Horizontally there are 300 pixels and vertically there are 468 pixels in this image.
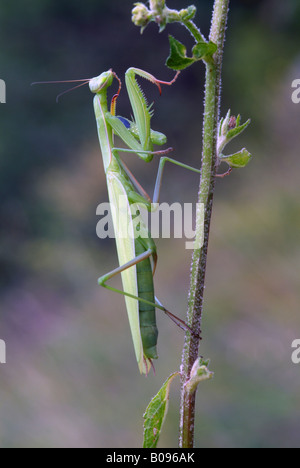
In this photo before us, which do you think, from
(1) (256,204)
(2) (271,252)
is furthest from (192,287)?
(1) (256,204)

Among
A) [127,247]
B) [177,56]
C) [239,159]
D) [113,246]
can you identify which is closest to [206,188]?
[239,159]

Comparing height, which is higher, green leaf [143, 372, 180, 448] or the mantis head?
the mantis head

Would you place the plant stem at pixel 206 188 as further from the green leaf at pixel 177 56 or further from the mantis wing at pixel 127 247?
the mantis wing at pixel 127 247

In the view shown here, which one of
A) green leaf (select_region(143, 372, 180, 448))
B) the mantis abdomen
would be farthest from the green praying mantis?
green leaf (select_region(143, 372, 180, 448))

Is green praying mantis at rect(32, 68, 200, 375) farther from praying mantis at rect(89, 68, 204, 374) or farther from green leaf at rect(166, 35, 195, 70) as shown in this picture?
green leaf at rect(166, 35, 195, 70)

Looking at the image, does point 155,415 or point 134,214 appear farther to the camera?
point 134,214

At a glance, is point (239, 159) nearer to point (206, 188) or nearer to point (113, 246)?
point (206, 188)
